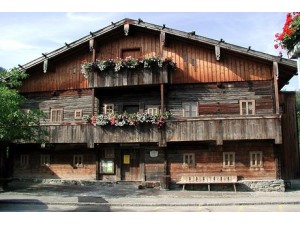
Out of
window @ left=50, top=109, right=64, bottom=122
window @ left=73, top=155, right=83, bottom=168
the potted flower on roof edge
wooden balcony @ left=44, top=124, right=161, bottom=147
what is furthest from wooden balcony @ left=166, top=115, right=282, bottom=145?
the potted flower on roof edge

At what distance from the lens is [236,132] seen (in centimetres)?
2034

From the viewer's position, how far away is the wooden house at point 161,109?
2106 cm

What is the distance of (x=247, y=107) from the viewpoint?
870 inches

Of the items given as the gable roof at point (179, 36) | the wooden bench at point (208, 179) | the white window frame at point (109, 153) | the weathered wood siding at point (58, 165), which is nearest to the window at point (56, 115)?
the weathered wood siding at point (58, 165)

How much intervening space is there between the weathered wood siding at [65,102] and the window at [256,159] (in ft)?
35.1

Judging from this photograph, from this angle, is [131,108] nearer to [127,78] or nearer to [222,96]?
[127,78]

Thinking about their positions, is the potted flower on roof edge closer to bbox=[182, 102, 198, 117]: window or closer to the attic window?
bbox=[182, 102, 198, 117]: window

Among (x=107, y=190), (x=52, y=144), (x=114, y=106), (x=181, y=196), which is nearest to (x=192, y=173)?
(x=181, y=196)

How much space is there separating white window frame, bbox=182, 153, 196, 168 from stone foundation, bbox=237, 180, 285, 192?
3088 mm

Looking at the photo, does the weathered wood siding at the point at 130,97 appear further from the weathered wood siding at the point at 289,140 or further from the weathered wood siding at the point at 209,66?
the weathered wood siding at the point at 289,140

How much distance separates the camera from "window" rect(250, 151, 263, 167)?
70.0ft

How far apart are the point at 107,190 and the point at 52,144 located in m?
5.61

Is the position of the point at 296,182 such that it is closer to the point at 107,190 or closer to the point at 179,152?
the point at 179,152

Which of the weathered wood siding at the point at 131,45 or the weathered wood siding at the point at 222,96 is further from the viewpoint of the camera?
the weathered wood siding at the point at 131,45
